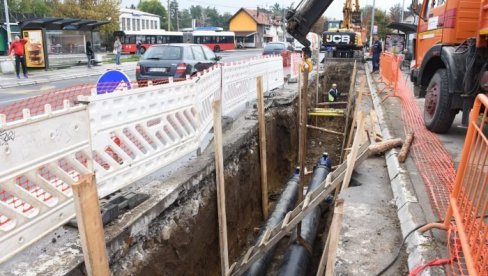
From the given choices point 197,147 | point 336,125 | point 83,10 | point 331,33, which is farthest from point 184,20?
point 197,147

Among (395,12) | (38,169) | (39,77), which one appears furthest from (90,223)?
(395,12)

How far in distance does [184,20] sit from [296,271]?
115301 millimetres

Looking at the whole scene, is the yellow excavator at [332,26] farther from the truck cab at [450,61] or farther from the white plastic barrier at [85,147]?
the white plastic barrier at [85,147]

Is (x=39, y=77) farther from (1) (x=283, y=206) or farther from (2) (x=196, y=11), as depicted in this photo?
(2) (x=196, y=11)

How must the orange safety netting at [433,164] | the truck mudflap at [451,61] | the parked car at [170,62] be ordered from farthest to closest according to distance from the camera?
the parked car at [170,62], the truck mudflap at [451,61], the orange safety netting at [433,164]

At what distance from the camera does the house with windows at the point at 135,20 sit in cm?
6125

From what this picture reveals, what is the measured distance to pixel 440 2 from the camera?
6.59 meters

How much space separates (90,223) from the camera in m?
2.36

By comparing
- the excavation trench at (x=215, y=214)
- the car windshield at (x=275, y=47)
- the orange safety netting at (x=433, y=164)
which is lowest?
the excavation trench at (x=215, y=214)

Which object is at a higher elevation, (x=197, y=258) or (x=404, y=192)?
(x=404, y=192)

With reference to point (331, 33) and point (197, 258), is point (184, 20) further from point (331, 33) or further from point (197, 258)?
point (197, 258)

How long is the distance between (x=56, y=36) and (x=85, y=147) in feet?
88.4

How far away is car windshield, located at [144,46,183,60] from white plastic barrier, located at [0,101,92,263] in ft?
26.6

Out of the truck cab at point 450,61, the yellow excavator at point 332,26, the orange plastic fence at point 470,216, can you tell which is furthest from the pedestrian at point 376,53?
the orange plastic fence at point 470,216
